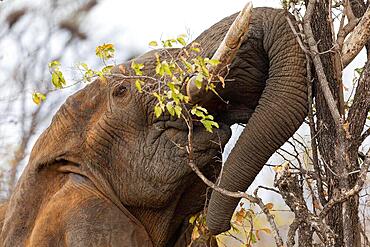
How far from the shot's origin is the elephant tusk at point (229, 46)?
3547 millimetres

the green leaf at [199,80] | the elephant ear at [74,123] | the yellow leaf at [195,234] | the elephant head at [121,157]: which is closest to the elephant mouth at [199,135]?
the elephant head at [121,157]

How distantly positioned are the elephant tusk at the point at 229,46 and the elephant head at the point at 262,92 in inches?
6.7

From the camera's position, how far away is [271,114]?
3.86 metres

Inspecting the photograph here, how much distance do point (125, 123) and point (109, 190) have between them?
37cm

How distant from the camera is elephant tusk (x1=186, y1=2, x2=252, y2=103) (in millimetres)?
3547

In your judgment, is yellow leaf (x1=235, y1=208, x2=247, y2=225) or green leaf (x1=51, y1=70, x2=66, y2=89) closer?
green leaf (x1=51, y1=70, x2=66, y2=89)

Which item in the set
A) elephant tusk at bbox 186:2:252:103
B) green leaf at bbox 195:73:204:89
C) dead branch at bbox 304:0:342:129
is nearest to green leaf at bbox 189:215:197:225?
elephant tusk at bbox 186:2:252:103

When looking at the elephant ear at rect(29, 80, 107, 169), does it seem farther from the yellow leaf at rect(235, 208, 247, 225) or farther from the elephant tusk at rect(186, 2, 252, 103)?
the yellow leaf at rect(235, 208, 247, 225)

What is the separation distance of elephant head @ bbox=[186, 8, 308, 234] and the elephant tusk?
6.7 inches

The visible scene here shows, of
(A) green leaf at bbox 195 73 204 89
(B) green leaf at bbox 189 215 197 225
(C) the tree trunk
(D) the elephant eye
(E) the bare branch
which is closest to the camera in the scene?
(E) the bare branch

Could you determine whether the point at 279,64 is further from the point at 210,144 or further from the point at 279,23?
the point at 210,144

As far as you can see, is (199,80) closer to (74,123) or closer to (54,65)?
(54,65)

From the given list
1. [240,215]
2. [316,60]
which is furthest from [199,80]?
[240,215]

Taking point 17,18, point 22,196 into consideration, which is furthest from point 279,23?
point 17,18
